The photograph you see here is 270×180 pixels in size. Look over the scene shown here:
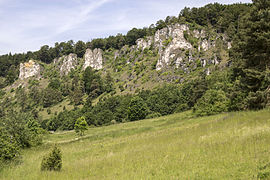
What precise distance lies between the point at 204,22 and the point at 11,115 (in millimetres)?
167521

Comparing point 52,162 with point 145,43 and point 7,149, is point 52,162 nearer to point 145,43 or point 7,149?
point 7,149

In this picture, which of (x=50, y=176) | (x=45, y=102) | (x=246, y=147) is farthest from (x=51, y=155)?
(x=45, y=102)

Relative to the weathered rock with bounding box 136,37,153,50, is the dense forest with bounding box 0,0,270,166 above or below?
below

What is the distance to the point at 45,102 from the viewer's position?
5778 inches

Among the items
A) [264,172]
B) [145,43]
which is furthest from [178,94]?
[145,43]

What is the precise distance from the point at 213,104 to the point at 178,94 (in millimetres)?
51293

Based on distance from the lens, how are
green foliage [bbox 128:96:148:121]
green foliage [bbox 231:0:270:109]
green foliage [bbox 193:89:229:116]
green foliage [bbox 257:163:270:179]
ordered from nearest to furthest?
green foliage [bbox 257:163:270:179]
green foliage [bbox 231:0:270:109]
green foliage [bbox 193:89:229:116]
green foliage [bbox 128:96:148:121]

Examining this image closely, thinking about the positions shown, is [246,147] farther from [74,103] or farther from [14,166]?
[74,103]

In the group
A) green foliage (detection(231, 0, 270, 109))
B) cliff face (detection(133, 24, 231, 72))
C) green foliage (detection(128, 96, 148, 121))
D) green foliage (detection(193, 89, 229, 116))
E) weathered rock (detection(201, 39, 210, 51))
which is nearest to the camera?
green foliage (detection(231, 0, 270, 109))

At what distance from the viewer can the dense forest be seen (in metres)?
25.6

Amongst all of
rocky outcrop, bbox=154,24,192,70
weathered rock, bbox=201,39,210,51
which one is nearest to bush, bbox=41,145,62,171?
rocky outcrop, bbox=154,24,192,70

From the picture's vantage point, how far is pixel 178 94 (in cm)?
9725

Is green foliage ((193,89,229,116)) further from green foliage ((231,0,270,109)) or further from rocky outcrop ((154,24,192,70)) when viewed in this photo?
rocky outcrop ((154,24,192,70))

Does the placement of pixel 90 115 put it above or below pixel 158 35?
below
